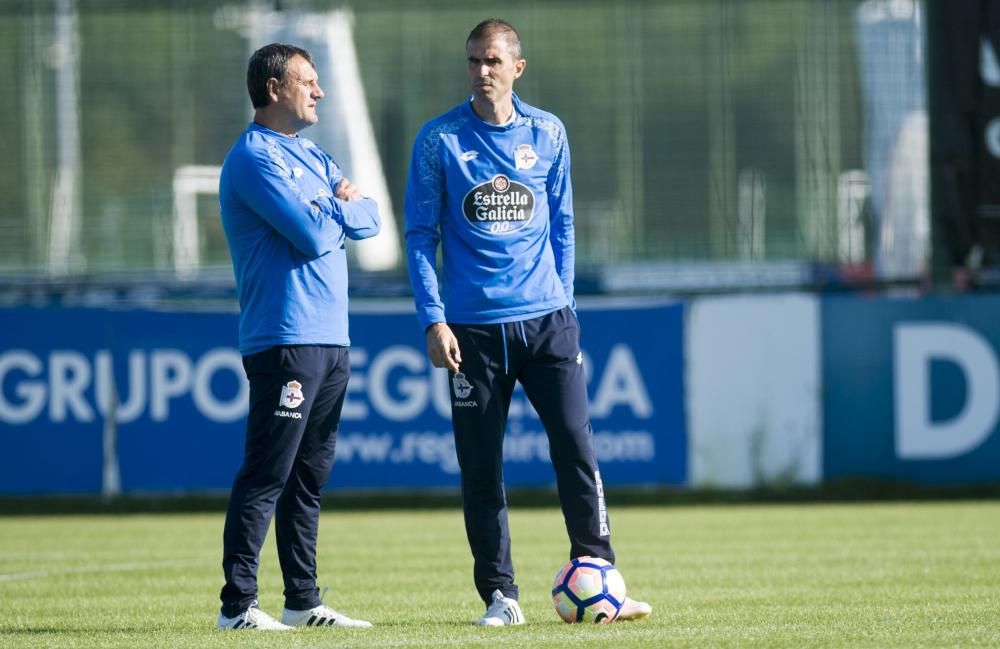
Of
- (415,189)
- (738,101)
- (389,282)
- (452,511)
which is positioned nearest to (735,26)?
(738,101)

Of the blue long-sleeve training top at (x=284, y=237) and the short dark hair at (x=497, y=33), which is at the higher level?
the short dark hair at (x=497, y=33)

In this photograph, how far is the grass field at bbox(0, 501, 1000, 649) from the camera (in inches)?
253

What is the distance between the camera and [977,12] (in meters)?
16.6

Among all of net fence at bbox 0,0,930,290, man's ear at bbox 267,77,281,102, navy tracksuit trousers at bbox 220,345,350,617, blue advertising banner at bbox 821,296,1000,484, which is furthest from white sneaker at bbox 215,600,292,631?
net fence at bbox 0,0,930,290

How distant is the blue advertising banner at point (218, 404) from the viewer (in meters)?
15.5

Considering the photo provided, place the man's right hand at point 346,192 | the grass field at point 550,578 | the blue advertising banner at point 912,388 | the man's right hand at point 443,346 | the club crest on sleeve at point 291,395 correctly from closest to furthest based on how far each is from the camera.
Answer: the grass field at point 550,578 → the man's right hand at point 443,346 → the club crest on sleeve at point 291,395 → the man's right hand at point 346,192 → the blue advertising banner at point 912,388

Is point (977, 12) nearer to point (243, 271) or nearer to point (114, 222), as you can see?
point (114, 222)

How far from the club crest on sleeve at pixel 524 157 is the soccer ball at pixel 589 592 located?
1514 mm

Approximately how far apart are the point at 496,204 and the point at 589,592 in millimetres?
1504

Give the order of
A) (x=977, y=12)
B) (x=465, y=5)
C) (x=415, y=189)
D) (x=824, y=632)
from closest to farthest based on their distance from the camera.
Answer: (x=824, y=632) → (x=415, y=189) → (x=977, y=12) → (x=465, y=5)

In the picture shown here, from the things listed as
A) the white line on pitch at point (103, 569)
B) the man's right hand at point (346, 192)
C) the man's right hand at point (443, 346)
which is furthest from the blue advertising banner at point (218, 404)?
the man's right hand at point (443, 346)

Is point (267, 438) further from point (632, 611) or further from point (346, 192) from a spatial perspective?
point (632, 611)

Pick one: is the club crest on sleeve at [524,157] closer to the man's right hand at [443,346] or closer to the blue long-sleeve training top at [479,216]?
the blue long-sleeve training top at [479,216]

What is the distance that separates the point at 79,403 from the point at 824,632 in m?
10.5
